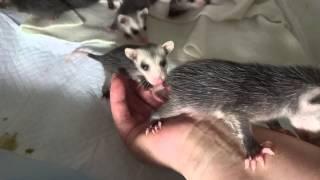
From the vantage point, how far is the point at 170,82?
121 cm

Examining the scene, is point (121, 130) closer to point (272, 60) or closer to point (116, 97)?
point (116, 97)

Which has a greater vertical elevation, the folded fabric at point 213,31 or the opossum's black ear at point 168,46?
the opossum's black ear at point 168,46

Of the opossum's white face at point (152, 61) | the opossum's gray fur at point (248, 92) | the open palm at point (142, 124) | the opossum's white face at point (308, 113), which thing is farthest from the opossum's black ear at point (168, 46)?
the opossum's white face at point (308, 113)

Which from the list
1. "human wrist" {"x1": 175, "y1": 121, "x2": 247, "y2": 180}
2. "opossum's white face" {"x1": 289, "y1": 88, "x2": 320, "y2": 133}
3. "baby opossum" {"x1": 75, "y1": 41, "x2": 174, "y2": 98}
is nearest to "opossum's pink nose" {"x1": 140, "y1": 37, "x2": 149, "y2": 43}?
"baby opossum" {"x1": 75, "y1": 41, "x2": 174, "y2": 98}

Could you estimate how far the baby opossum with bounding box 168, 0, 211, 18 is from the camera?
1.65m

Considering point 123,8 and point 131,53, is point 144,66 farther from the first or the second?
point 123,8

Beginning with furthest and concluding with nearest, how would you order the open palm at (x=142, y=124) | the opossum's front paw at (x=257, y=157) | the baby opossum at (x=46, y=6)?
the baby opossum at (x=46, y=6) < the open palm at (x=142, y=124) < the opossum's front paw at (x=257, y=157)

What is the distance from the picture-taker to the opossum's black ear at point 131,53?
1373 mm

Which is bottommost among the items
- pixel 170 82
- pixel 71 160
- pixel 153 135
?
pixel 71 160

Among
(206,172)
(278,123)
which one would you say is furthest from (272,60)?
(206,172)

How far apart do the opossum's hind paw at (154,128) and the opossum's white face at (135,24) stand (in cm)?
37

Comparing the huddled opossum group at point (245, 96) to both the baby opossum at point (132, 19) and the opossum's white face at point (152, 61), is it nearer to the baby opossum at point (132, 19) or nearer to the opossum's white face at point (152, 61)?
the opossum's white face at point (152, 61)

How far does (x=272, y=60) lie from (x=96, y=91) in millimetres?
Answer: 429

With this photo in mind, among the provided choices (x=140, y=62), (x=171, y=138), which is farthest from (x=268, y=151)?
(x=140, y=62)
